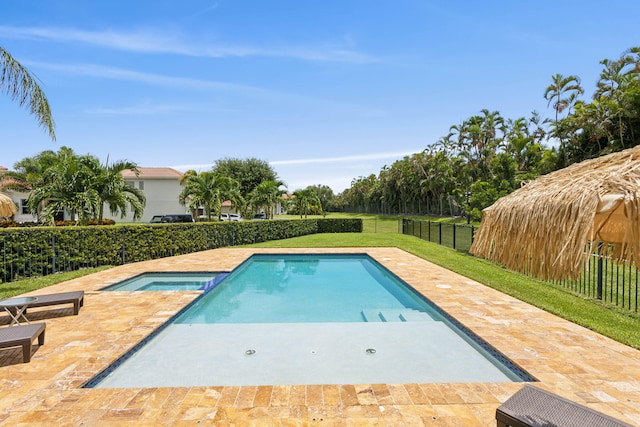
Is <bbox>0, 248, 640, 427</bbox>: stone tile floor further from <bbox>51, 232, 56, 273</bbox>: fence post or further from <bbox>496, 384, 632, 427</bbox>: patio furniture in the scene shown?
<bbox>51, 232, 56, 273</bbox>: fence post

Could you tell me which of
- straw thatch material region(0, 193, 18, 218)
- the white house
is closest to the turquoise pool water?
straw thatch material region(0, 193, 18, 218)

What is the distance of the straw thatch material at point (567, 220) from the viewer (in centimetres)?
201

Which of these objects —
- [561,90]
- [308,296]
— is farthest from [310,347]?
[561,90]

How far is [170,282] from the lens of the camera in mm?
10133

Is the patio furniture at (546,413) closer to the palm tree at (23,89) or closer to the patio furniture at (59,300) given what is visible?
the patio furniture at (59,300)

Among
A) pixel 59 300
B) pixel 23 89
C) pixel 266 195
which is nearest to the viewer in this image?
pixel 59 300

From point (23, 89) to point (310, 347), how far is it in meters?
9.22

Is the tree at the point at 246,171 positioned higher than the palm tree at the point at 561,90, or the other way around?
the palm tree at the point at 561,90

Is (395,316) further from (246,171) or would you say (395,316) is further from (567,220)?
(246,171)

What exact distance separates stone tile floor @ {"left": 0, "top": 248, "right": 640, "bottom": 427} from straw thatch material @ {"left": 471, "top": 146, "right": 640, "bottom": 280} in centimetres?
182

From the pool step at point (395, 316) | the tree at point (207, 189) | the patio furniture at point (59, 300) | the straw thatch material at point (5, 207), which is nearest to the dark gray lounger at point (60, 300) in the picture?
the patio furniture at point (59, 300)

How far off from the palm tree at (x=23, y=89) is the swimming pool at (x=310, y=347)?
20.6 feet

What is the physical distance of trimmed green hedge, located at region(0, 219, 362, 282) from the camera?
948 centimetres

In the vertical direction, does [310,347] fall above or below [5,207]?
below
